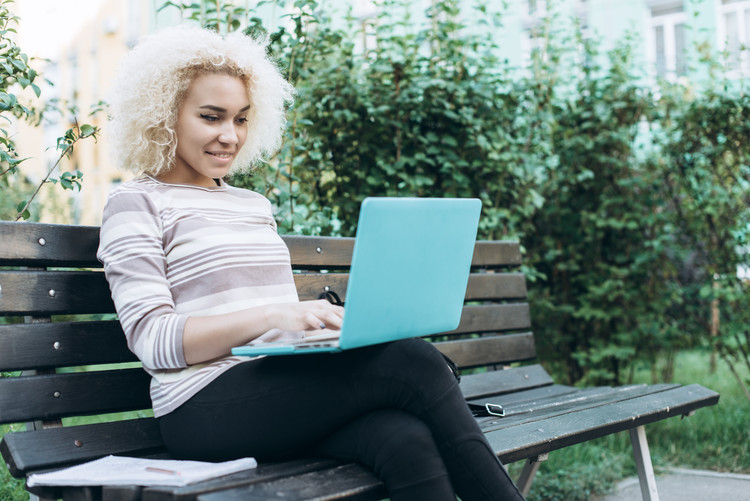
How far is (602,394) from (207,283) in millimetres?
1538

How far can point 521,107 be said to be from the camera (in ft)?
13.0

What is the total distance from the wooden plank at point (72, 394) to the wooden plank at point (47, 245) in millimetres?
269

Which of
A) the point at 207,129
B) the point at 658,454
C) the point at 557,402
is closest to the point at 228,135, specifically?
the point at 207,129

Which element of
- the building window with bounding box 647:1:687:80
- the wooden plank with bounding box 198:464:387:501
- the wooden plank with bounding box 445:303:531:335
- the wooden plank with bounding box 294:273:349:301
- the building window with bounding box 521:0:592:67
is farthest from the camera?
the building window with bounding box 647:1:687:80

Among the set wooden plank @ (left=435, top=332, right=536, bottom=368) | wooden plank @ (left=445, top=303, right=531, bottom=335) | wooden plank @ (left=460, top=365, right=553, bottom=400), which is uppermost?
wooden plank @ (left=445, top=303, right=531, bottom=335)

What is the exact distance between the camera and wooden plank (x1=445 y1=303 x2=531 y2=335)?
2.88 meters

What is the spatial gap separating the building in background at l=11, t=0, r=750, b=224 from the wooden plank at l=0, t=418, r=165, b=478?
0.75m

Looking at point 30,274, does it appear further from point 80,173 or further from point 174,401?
point 80,173

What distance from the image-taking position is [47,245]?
6.01 ft

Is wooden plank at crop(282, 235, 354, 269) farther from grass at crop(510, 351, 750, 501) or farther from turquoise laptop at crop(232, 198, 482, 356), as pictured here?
grass at crop(510, 351, 750, 501)

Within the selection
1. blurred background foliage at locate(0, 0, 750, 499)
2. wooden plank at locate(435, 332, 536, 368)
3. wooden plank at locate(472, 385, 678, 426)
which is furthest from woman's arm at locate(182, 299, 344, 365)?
blurred background foliage at locate(0, 0, 750, 499)

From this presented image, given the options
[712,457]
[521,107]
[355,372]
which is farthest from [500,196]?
[355,372]

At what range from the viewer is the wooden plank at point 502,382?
8.87ft

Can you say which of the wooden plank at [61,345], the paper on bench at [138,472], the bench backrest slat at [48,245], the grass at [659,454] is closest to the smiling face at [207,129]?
the bench backrest slat at [48,245]
